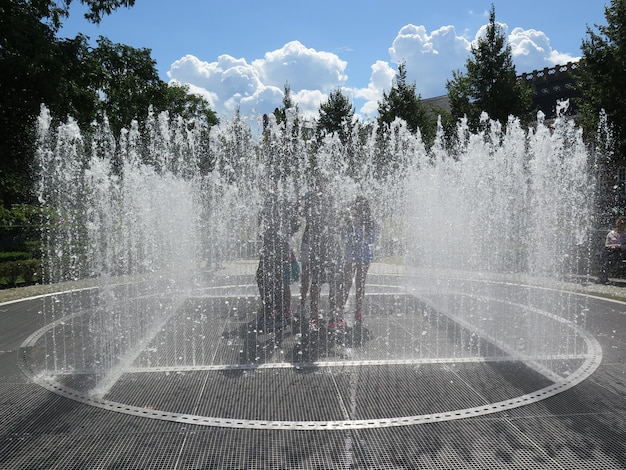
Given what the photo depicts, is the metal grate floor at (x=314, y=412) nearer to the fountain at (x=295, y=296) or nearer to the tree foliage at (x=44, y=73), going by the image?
the fountain at (x=295, y=296)

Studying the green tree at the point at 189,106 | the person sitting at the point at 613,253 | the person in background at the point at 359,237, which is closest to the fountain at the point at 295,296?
the person in background at the point at 359,237

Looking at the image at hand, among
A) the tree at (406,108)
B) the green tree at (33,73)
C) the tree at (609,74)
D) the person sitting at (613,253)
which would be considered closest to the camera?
the person sitting at (613,253)

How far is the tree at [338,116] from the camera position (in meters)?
28.5

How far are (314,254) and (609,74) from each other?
14061 millimetres

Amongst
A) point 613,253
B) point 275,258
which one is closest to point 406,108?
point 613,253

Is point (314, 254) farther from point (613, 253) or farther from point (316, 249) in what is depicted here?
point (613, 253)

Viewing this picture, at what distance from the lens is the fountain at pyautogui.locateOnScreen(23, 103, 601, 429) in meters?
4.64

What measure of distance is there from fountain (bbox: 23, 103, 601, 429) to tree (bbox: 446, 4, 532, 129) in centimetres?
90

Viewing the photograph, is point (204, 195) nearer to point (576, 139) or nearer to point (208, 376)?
point (576, 139)

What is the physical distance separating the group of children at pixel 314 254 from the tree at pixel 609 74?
12732 millimetres

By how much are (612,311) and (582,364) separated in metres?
3.25

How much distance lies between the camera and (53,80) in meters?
14.0

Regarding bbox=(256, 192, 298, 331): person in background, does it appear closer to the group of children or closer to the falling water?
the group of children

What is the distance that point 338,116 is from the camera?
28.7 metres
